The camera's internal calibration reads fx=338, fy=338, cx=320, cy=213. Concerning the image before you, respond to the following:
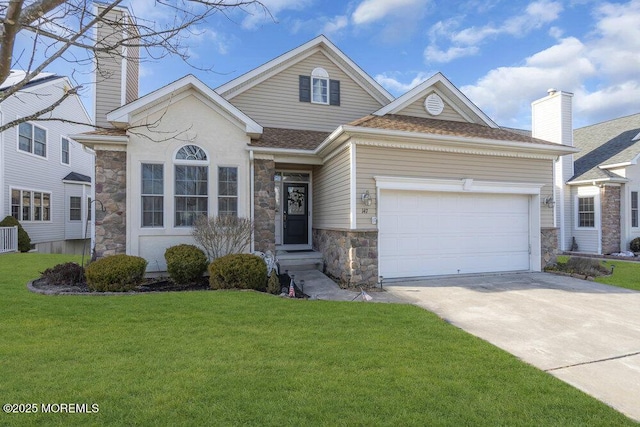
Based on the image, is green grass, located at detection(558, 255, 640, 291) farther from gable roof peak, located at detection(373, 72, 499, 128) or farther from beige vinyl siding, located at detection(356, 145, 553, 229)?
gable roof peak, located at detection(373, 72, 499, 128)

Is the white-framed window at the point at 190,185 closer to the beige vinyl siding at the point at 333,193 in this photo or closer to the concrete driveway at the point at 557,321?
the beige vinyl siding at the point at 333,193

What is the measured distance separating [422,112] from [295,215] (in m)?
5.06

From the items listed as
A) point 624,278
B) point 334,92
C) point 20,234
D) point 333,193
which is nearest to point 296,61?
point 334,92

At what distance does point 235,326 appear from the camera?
15.4 ft

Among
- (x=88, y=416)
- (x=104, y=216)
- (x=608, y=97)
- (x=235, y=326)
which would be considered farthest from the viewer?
(x=608, y=97)

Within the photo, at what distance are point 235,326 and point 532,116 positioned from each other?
1798 cm

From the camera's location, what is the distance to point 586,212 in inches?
585

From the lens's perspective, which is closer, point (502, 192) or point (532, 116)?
point (502, 192)

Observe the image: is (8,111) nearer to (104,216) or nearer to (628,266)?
(104,216)

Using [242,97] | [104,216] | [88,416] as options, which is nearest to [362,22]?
[242,97]

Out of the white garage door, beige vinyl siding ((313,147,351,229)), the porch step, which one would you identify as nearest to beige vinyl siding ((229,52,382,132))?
beige vinyl siding ((313,147,351,229))

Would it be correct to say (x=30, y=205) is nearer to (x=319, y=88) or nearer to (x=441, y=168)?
(x=319, y=88)

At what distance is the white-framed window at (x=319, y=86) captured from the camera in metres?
11.6

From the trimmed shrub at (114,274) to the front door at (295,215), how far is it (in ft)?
15.5
